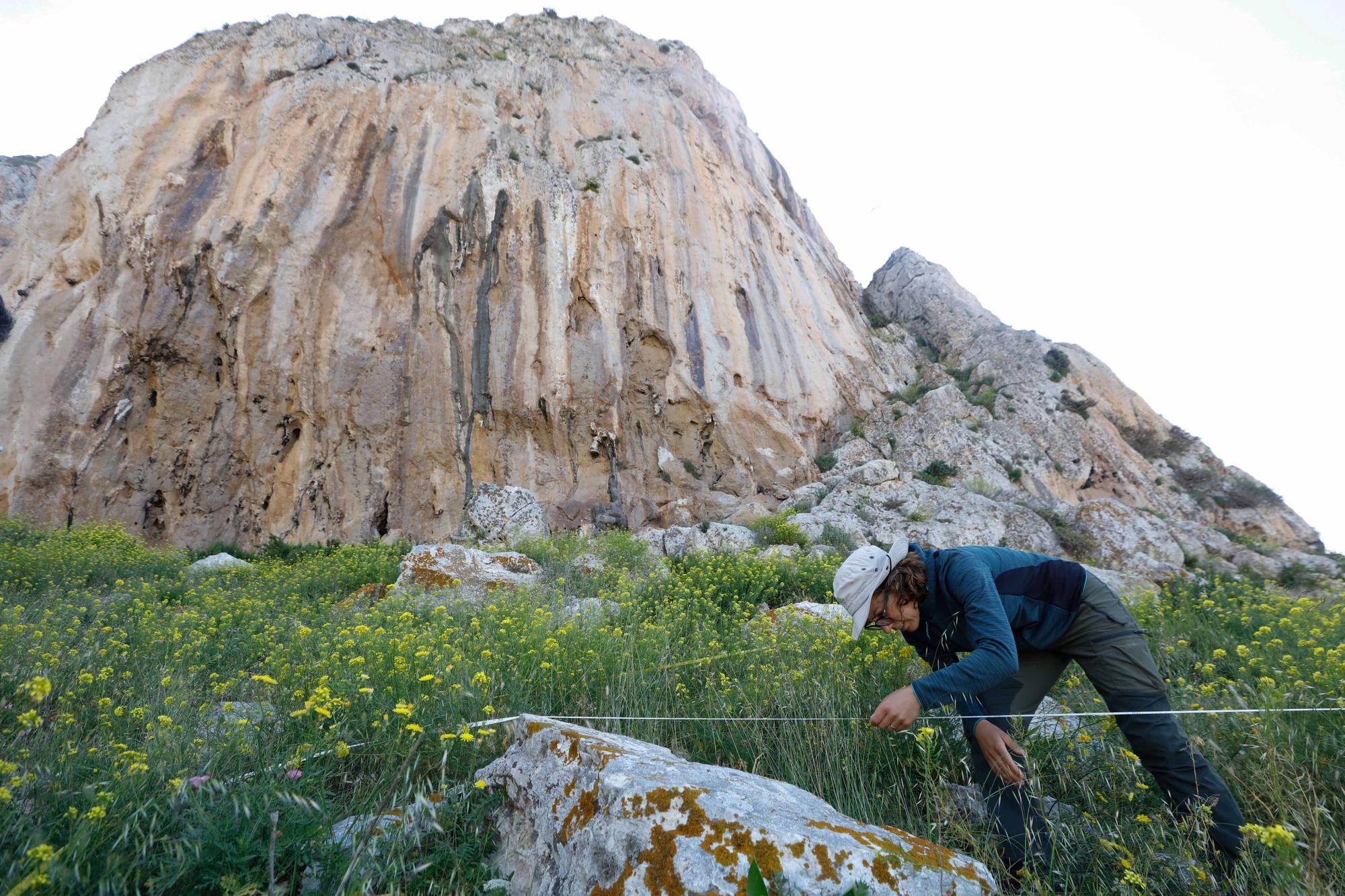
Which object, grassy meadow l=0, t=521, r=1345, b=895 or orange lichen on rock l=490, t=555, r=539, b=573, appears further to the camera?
orange lichen on rock l=490, t=555, r=539, b=573

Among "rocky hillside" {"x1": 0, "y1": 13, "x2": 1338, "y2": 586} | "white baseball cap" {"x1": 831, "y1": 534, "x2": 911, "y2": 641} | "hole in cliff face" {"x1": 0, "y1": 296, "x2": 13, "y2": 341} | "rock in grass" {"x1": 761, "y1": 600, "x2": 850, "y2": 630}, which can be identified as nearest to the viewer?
"white baseball cap" {"x1": 831, "y1": 534, "x2": 911, "y2": 641}

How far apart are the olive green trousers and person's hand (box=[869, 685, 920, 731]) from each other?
400 millimetres

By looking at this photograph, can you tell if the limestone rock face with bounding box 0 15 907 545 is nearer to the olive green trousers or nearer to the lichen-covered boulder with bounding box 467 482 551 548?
the lichen-covered boulder with bounding box 467 482 551 548

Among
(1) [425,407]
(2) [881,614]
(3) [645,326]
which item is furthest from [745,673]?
(3) [645,326]

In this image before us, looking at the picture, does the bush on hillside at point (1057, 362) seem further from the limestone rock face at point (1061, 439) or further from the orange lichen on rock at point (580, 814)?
the orange lichen on rock at point (580, 814)

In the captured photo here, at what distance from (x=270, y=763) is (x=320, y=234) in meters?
19.8

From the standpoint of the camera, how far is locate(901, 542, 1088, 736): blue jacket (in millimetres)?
2582

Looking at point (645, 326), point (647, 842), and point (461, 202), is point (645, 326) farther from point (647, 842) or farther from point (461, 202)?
point (647, 842)

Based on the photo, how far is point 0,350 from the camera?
1524 centimetres

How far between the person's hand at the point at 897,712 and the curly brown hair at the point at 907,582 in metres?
0.51

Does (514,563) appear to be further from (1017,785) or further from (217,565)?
(1017,785)

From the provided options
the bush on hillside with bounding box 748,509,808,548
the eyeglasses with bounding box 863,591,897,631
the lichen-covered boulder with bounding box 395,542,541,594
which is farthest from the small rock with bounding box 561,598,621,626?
the bush on hillside with bounding box 748,509,808,548

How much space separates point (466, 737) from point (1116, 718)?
2.83 meters

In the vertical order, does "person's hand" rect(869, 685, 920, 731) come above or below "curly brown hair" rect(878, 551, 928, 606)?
below
